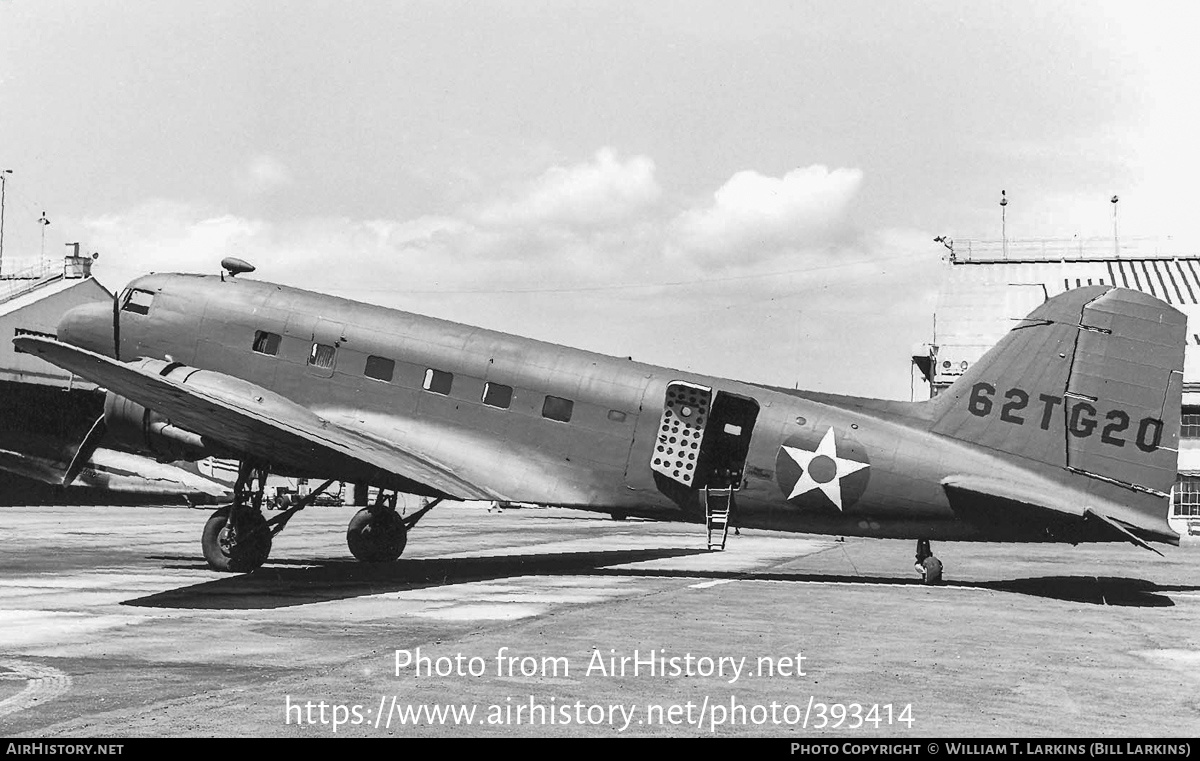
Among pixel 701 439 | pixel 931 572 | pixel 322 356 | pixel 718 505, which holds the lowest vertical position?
pixel 931 572

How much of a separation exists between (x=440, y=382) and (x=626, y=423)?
12.3ft

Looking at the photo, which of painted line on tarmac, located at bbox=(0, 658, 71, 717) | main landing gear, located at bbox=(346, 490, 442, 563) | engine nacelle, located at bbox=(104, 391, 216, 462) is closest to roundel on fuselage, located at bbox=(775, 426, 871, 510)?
main landing gear, located at bbox=(346, 490, 442, 563)

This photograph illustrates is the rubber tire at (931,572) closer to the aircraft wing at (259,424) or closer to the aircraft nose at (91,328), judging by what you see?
the aircraft wing at (259,424)

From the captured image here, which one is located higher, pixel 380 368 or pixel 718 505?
pixel 380 368

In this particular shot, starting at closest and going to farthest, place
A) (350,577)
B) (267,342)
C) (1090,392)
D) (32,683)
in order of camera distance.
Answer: (32,683) → (1090,392) → (350,577) → (267,342)

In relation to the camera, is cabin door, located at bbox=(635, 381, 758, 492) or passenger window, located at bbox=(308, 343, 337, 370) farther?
passenger window, located at bbox=(308, 343, 337, 370)

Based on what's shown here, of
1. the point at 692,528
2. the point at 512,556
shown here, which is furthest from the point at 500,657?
the point at 692,528

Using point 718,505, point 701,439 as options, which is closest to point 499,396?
point 701,439

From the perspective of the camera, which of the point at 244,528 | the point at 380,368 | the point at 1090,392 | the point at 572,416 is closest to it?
the point at 1090,392

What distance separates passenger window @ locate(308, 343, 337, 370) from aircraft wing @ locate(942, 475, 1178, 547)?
1175 centimetres

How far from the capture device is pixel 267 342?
72.3ft

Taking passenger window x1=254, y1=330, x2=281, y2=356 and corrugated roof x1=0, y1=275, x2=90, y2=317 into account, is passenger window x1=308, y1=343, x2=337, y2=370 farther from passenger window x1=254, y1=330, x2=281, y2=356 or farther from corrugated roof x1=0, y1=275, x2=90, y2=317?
corrugated roof x1=0, y1=275, x2=90, y2=317

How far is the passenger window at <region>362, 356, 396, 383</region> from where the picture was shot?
21547 mm

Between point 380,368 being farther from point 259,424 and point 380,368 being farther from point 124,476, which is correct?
point 124,476
